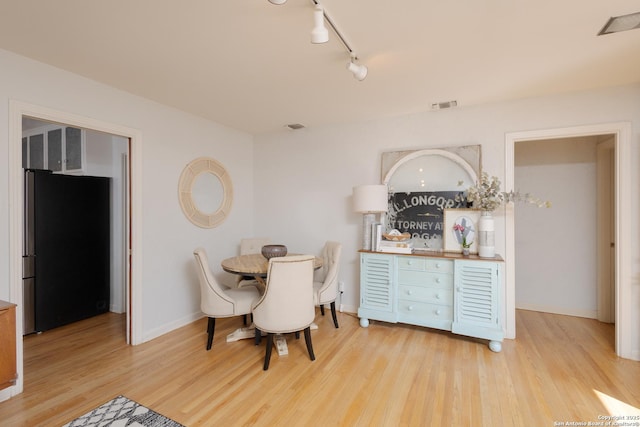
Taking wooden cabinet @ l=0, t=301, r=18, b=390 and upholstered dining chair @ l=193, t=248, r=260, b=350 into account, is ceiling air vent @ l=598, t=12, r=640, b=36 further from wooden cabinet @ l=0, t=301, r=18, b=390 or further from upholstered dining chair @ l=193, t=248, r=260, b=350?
wooden cabinet @ l=0, t=301, r=18, b=390

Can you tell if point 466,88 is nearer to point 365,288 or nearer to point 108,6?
point 365,288

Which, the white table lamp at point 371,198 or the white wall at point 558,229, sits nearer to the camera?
the white table lamp at point 371,198

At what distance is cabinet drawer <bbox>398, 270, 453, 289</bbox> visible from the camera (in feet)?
10.00

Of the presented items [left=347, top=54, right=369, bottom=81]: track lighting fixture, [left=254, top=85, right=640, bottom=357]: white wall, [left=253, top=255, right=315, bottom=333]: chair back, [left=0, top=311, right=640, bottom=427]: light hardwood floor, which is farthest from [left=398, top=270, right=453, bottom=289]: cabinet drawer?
[left=347, top=54, right=369, bottom=81]: track lighting fixture

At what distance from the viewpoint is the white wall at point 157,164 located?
87.0 inches

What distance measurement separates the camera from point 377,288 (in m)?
3.35

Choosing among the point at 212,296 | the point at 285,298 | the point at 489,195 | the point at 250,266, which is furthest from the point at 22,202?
the point at 489,195

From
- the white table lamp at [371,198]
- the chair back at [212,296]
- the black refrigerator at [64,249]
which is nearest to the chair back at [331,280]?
the white table lamp at [371,198]

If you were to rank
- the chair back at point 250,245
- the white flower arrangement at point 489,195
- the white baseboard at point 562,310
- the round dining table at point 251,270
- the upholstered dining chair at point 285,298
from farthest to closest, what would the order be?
1. the chair back at point 250,245
2. the white baseboard at point 562,310
3. the white flower arrangement at point 489,195
4. the round dining table at point 251,270
5. the upholstered dining chair at point 285,298

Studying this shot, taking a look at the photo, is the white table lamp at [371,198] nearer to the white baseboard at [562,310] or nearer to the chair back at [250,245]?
the chair back at [250,245]

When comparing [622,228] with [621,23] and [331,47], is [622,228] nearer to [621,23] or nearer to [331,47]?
[621,23]

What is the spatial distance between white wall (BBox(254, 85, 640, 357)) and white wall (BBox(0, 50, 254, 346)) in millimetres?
656

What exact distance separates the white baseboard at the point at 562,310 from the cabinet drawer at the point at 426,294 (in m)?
1.69

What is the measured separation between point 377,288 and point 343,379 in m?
1.19
